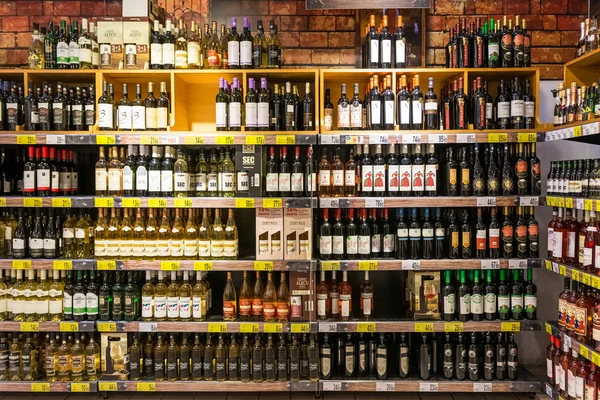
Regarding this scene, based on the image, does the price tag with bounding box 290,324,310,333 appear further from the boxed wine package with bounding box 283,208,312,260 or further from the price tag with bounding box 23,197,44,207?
the price tag with bounding box 23,197,44,207

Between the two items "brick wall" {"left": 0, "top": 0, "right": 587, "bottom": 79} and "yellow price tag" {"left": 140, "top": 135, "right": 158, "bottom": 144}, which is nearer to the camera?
"yellow price tag" {"left": 140, "top": 135, "right": 158, "bottom": 144}

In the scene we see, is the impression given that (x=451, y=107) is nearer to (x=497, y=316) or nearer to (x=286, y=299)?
(x=497, y=316)

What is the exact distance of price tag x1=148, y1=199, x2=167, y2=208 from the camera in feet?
13.0

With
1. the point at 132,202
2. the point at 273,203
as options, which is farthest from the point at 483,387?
the point at 132,202

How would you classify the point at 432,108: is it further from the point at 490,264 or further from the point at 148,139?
the point at 148,139

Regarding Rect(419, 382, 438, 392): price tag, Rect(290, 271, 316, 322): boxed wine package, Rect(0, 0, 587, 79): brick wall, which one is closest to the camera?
Rect(419, 382, 438, 392): price tag

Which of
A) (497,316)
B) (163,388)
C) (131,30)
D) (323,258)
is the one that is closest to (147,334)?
(163,388)

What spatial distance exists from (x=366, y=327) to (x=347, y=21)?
2.55 metres

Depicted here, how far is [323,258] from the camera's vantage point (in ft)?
13.3

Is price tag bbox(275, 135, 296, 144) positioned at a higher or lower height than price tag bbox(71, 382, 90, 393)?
higher

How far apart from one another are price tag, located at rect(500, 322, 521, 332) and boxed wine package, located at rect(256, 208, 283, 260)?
67.2 inches

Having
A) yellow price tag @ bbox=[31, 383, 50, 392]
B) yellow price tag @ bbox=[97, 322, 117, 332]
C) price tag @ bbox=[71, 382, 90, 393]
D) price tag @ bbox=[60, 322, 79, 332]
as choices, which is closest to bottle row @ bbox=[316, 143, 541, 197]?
yellow price tag @ bbox=[97, 322, 117, 332]

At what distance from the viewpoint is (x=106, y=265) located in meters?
3.98

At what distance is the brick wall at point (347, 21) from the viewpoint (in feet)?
15.0
